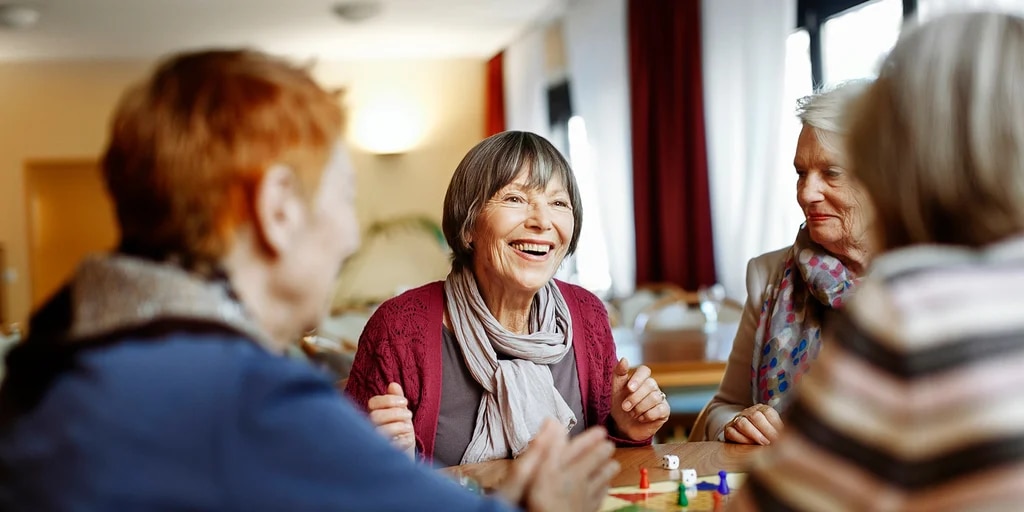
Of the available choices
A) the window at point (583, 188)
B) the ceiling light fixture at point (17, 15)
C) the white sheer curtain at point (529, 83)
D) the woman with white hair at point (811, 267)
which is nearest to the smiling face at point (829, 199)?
the woman with white hair at point (811, 267)

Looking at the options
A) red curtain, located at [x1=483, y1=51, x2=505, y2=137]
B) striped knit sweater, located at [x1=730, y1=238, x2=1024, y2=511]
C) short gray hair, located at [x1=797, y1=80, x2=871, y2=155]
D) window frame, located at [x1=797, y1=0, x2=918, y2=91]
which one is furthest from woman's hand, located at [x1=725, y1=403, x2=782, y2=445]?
red curtain, located at [x1=483, y1=51, x2=505, y2=137]

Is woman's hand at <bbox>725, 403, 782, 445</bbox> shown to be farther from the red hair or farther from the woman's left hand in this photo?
the red hair

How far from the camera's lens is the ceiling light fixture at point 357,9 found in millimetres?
7812

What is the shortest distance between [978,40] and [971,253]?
0.65 ft

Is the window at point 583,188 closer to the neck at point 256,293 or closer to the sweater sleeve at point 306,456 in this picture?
the neck at point 256,293

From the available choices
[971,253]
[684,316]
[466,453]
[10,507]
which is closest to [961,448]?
[971,253]

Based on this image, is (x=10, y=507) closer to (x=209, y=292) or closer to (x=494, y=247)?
(x=209, y=292)

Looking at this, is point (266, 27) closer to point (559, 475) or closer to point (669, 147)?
point (669, 147)

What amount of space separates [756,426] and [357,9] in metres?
6.53

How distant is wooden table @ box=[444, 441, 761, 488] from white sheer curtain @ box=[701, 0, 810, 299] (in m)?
3.88

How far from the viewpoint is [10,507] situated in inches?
35.2

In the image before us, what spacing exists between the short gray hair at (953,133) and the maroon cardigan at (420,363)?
1151 mm

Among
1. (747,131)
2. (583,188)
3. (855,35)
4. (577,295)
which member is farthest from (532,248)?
(583,188)

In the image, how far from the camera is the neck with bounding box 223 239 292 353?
3.35 ft
